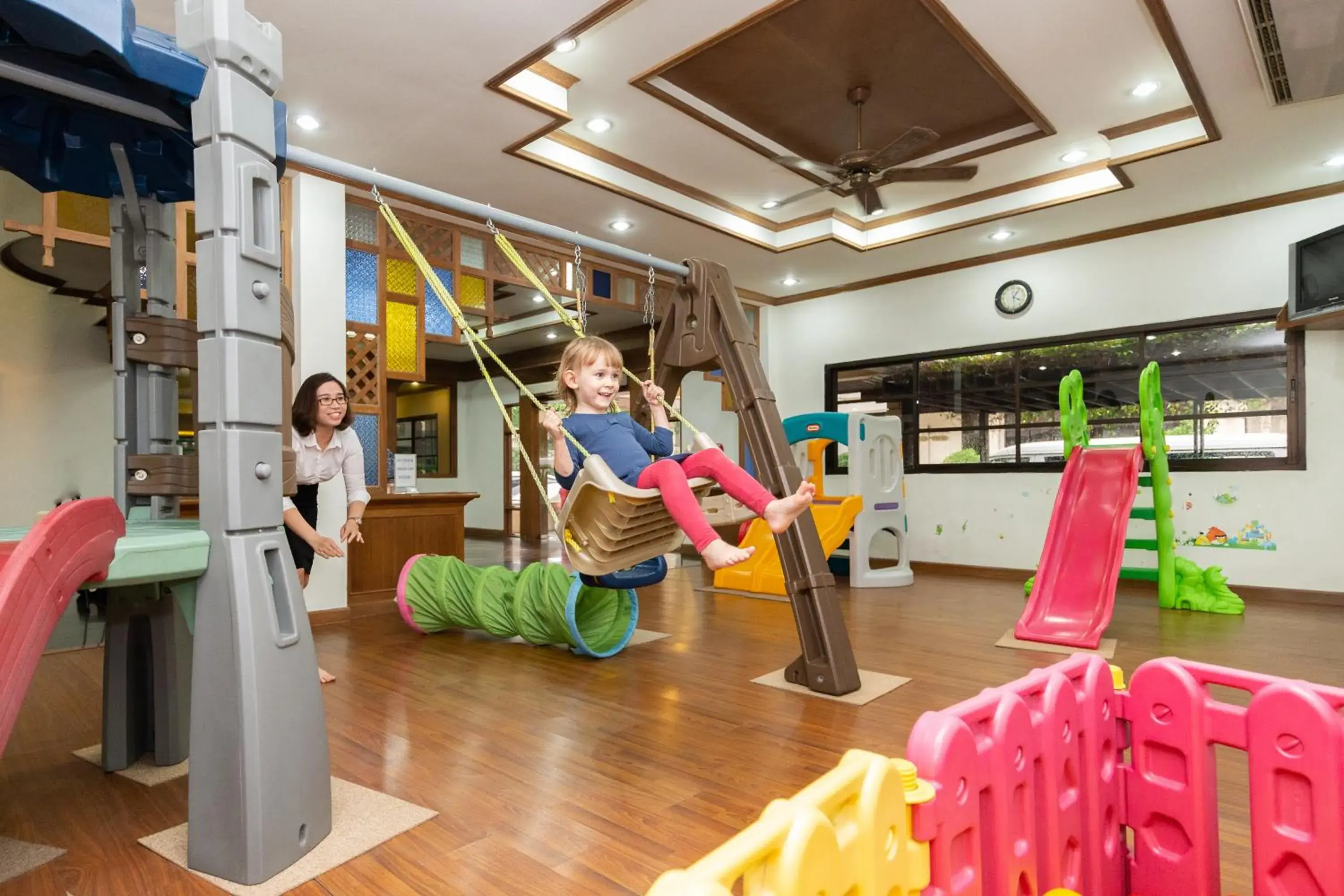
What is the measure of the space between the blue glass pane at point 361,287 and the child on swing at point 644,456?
2.30 meters

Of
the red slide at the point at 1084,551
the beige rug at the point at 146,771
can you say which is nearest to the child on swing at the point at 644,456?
the beige rug at the point at 146,771

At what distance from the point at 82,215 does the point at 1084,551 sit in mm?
5467

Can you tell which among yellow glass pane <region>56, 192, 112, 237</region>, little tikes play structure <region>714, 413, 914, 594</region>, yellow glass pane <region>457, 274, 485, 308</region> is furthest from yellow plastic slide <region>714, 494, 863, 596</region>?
yellow glass pane <region>56, 192, 112, 237</region>

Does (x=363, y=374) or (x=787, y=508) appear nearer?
(x=787, y=508)

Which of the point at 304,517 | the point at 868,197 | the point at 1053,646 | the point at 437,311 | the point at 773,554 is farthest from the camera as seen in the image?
the point at 773,554

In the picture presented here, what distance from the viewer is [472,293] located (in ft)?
16.9

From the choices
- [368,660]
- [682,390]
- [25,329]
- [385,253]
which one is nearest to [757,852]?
[368,660]

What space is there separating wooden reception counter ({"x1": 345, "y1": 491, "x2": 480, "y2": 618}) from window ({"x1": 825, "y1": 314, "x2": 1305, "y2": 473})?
3803mm

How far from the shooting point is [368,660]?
348 centimetres

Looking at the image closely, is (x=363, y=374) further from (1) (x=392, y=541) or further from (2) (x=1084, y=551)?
(2) (x=1084, y=551)

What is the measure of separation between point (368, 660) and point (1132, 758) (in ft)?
10.3

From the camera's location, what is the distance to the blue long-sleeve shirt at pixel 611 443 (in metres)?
2.56

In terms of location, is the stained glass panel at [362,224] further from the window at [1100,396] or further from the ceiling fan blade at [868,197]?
the window at [1100,396]

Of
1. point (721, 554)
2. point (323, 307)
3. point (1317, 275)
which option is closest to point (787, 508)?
point (721, 554)
